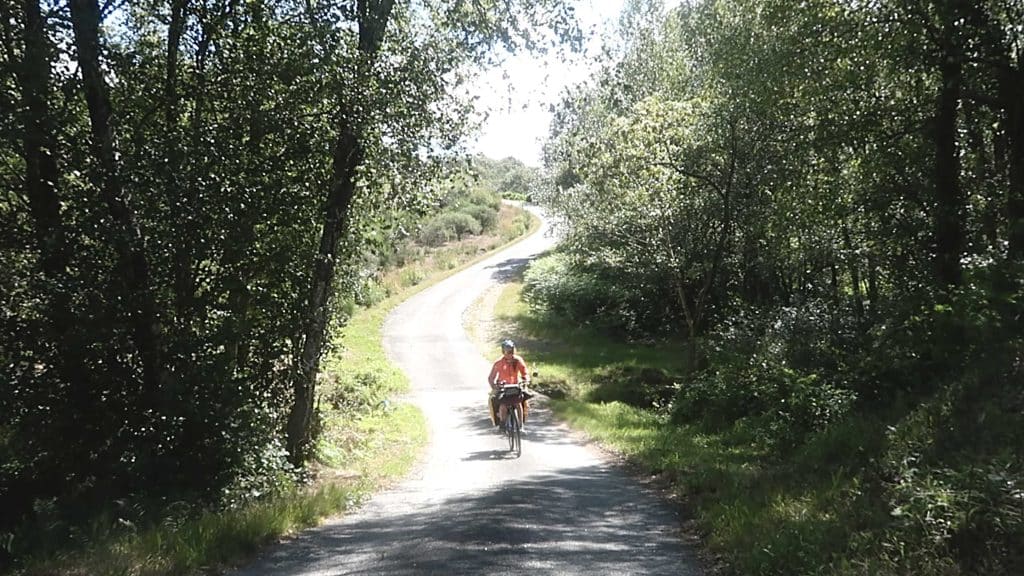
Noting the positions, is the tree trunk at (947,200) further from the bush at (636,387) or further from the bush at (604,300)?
the bush at (604,300)

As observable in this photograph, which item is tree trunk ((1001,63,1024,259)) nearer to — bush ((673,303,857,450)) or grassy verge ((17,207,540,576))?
bush ((673,303,857,450))

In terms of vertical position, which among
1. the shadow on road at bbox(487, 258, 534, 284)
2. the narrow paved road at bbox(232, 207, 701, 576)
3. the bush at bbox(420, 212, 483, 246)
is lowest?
the narrow paved road at bbox(232, 207, 701, 576)

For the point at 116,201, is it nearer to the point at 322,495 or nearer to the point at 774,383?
the point at 322,495

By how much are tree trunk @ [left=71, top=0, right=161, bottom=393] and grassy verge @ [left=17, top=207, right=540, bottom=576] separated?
6.54 ft

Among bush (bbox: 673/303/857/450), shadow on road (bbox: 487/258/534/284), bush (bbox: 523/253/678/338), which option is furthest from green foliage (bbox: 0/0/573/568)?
shadow on road (bbox: 487/258/534/284)

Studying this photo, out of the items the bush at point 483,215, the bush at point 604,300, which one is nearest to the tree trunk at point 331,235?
the bush at point 604,300

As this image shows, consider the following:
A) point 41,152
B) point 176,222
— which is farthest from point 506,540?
point 41,152

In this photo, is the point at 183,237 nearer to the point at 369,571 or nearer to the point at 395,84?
the point at 395,84

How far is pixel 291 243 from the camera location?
384 inches

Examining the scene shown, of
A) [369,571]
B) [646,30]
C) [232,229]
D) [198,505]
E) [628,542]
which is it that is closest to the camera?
[369,571]

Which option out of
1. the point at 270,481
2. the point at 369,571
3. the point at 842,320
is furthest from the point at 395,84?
the point at 842,320

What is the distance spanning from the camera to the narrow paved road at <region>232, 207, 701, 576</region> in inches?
241

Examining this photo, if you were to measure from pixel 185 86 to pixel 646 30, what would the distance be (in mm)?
28697

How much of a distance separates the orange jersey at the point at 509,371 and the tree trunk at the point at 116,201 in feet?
22.1
